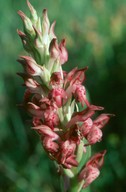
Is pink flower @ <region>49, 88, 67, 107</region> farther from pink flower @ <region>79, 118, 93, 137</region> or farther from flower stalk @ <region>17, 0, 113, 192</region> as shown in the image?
pink flower @ <region>79, 118, 93, 137</region>

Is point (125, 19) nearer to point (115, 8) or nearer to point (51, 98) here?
point (115, 8)

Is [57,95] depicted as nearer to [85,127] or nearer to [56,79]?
[56,79]

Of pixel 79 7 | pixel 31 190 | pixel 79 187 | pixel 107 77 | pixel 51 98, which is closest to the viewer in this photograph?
pixel 51 98

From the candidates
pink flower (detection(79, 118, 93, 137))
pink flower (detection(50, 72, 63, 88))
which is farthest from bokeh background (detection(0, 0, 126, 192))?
pink flower (detection(50, 72, 63, 88))

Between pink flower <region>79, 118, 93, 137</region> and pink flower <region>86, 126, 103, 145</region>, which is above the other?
pink flower <region>79, 118, 93, 137</region>

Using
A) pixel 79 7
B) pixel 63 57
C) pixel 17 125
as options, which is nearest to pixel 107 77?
pixel 17 125
